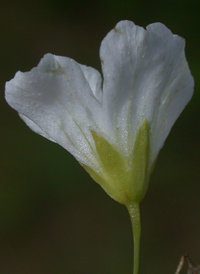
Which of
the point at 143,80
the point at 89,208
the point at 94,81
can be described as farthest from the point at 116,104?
the point at 89,208

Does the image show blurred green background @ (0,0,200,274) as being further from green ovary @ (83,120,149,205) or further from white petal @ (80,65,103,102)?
green ovary @ (83,120,149,205)

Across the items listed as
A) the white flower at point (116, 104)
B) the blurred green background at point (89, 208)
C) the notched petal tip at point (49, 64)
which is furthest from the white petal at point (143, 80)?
the blurred green background at point (89, 208)

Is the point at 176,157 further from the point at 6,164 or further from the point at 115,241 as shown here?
the point at 6,164

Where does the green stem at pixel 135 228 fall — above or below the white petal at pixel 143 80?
below

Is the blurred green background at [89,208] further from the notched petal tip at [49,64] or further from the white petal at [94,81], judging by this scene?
the notched petal tip at [49,64]

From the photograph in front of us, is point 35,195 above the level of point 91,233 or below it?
above

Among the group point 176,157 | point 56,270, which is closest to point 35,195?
point 56,270

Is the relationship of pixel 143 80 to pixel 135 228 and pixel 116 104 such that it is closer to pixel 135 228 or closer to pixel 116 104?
pixel 116 104

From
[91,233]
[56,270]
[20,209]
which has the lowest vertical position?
[56,270]
